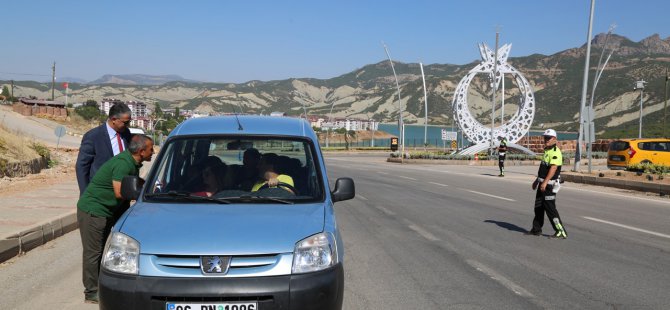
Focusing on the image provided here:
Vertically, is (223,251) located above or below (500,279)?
above

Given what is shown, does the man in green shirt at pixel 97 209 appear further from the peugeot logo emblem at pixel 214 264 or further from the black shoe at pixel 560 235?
the black shoe at pixel 560 235

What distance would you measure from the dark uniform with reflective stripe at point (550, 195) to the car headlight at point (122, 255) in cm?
728

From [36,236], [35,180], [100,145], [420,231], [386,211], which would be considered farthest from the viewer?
[35,180]

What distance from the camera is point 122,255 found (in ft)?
13.9

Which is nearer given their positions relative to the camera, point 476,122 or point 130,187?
point 130,187

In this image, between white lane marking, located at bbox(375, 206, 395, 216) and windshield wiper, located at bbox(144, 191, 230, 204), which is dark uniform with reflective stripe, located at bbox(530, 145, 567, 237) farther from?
windshield wiper, located at bbox(144, 191, 230, 204)

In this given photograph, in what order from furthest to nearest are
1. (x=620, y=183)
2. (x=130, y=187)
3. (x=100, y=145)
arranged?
(x=620, y=183)
(x=100, y=145)
(x=130, y=187)

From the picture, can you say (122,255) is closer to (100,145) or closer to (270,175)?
(270,175)

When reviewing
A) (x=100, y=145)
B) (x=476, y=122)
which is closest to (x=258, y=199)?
(x=100, y=145)

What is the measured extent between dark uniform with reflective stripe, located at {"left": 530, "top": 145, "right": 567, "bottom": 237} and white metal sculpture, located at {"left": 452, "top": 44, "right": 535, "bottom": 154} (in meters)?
37.9

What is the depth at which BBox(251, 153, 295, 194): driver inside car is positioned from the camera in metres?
5.48

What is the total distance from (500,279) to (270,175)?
2.97 meters

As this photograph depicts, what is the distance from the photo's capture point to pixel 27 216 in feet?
34.9

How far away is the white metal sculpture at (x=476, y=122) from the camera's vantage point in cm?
4775
